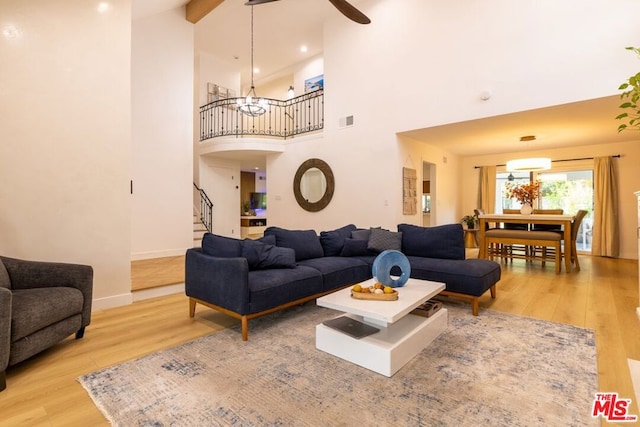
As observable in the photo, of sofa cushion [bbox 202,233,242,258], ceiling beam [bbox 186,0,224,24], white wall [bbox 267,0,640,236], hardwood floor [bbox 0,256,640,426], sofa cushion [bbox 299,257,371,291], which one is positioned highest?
ceiling beam [bbox 186,0,224,24]

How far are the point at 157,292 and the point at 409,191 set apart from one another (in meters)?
4.61

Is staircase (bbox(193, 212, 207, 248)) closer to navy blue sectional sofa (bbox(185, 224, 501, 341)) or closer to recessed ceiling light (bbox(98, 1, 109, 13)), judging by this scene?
navy blue sectional sofa (bbox(185, 224, 501, 341))

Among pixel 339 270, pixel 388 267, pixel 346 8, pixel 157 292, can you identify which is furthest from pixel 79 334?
pixel 346 8

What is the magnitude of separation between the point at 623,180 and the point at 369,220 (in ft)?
18.0

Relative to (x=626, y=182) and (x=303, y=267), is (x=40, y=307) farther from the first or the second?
(x=626, y=182)

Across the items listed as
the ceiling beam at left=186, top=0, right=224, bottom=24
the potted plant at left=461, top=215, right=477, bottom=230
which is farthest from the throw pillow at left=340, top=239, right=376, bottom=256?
the ceiling beam at left=186, top=0, right=224, bottom=24

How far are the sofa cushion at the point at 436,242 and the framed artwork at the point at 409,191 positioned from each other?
1.73 m

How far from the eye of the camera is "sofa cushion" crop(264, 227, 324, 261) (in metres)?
3.87

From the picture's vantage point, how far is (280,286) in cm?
292

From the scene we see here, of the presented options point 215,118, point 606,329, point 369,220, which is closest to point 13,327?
point 606,329

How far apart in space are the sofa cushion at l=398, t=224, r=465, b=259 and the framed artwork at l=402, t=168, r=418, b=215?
68.0 inches

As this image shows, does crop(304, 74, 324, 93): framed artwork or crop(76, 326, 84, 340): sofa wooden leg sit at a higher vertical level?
crop(304, 74, 324, 93): framed artwork

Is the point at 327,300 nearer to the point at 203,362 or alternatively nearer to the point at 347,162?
the point at 203,362

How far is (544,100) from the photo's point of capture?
4273 millimetres
